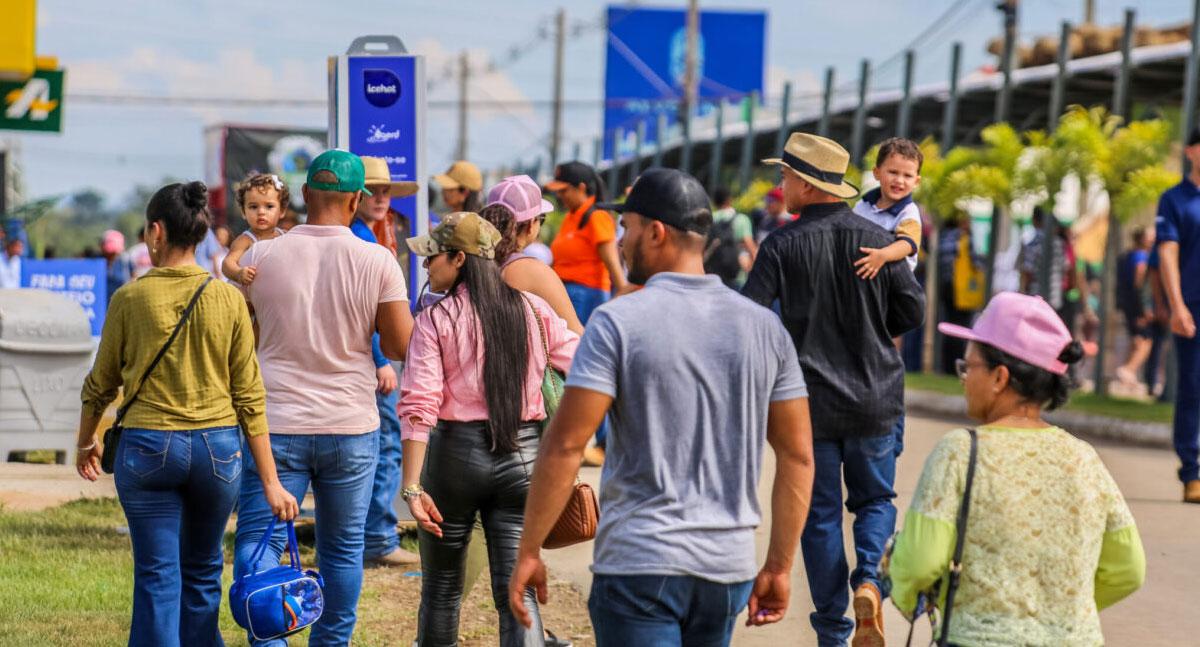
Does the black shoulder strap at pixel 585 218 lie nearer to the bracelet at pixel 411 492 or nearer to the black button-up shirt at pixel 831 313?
the black button-up shirt at pixel 831 313

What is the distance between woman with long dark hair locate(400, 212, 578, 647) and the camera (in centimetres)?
464

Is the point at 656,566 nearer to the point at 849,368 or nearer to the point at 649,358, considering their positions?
the point at 649,358

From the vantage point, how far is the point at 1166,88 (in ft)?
70.7

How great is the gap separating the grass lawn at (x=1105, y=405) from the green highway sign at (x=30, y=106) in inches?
326

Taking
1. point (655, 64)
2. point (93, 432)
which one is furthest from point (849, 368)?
point (655, 64)

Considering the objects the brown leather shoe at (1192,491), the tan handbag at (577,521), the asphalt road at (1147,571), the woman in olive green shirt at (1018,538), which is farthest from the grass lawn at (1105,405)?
the woman in olive green shirt at (1018,538)

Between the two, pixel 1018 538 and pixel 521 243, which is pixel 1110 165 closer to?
pixel 521 243

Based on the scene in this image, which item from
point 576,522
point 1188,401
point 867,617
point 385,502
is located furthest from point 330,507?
point 1188,401

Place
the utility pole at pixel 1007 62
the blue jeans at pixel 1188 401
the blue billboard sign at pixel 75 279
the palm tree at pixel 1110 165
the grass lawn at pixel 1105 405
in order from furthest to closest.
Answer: the utility pole at pixel 1007 62, the blue billboard sign at pixel 75 279, the palm tree at pixel 1110 165, the grass lawn at pixel 1105 405, the blue jeans at pixel 1188 401

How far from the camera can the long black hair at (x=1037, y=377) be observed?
135 inches

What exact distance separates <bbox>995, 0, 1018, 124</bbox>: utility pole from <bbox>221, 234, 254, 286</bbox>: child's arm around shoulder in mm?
16370

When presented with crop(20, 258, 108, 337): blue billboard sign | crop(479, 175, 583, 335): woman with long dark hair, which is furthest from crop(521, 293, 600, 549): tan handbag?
crop(20, 258, 108, 337): blue billboard sign

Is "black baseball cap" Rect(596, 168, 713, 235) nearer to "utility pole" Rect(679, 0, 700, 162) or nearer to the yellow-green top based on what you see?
the yellow-green top

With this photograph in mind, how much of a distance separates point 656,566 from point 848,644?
2571 mm
